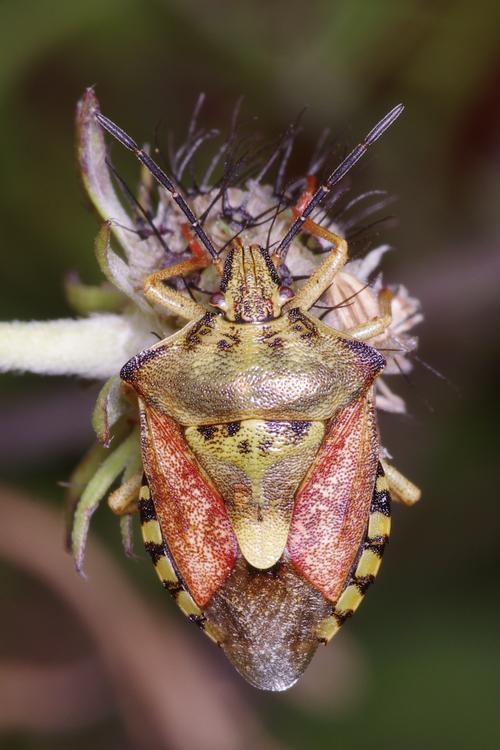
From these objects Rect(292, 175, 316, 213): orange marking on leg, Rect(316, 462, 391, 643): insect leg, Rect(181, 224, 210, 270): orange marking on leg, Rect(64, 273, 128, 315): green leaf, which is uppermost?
Rect(292, 175, 316, 213): orange marking on leg

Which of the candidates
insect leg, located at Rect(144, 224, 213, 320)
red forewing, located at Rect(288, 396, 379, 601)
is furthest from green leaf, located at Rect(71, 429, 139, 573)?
red forewing, located at Rect(288, 396, 379, 601)

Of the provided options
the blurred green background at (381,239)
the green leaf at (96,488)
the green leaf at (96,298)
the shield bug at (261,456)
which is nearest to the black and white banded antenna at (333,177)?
the shield bug at (261,456)

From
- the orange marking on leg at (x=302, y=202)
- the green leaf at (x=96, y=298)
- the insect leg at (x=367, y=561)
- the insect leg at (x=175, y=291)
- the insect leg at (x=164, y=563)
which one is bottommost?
the insect leg at (x=164, y=563)

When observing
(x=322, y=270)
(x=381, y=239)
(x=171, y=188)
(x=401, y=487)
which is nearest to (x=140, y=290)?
(x=171, y=188)

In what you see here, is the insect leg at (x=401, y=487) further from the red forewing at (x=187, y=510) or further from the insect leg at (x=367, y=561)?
the red forewing at (x=187, y=510)

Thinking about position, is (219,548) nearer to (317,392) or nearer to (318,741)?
(317,392)

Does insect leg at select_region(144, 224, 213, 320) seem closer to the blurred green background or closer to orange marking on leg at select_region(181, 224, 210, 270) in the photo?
orange marking on leg at select_region(181, 224, 210, 270)

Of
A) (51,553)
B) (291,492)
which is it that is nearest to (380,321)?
(291,492)
